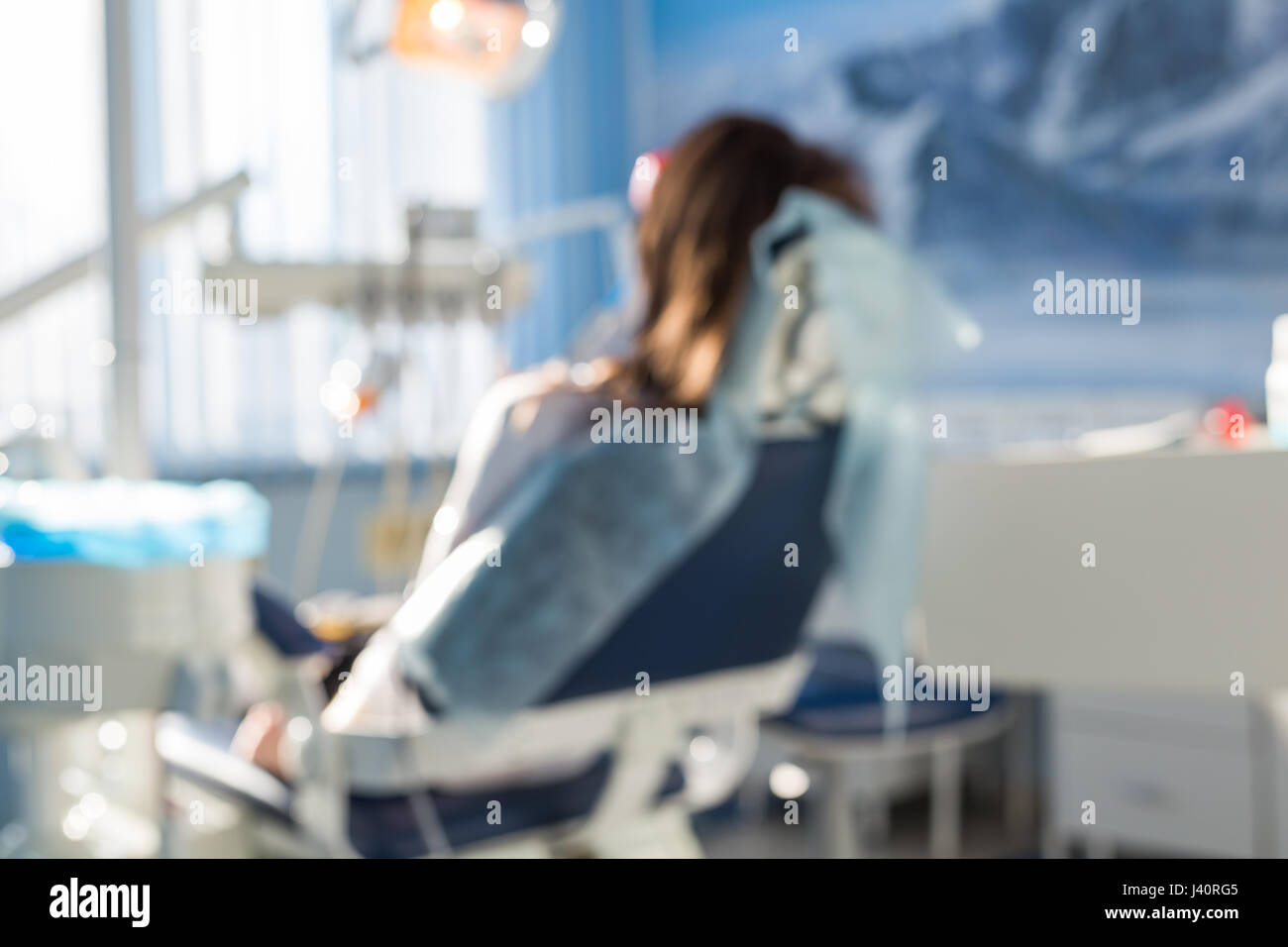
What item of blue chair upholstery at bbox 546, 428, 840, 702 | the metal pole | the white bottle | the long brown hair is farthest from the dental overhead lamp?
the white bottle

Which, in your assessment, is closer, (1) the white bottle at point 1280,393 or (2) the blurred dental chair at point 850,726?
(1) the white bottle at point 1280,393

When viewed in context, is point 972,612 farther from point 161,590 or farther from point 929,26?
point 929,26

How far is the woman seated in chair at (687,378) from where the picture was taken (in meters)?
1.23

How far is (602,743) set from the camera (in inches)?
51.7

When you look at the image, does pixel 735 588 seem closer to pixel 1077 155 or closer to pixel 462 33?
pixel 462 33

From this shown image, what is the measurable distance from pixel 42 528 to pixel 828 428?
2.58ft

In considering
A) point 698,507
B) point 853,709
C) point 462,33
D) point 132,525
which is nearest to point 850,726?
point 853,709

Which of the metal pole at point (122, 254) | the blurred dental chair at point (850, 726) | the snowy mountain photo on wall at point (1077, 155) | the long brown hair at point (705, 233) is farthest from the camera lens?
the snowy mountain photo on wall at point (1077, 155)

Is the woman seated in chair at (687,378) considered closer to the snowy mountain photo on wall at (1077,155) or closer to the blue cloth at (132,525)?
the blue cloth at (132,525)

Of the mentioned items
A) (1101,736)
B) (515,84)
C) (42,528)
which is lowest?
(1101,736)

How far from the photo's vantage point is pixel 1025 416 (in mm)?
2854

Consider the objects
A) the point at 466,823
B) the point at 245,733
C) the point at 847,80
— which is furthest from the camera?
the point at 847,80

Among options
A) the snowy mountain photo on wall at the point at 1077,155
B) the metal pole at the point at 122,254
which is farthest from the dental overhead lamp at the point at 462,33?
the snowy mountain photo on wall at the point at 1077,155

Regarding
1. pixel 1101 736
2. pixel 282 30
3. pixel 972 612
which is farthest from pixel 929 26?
pixel 972 612
